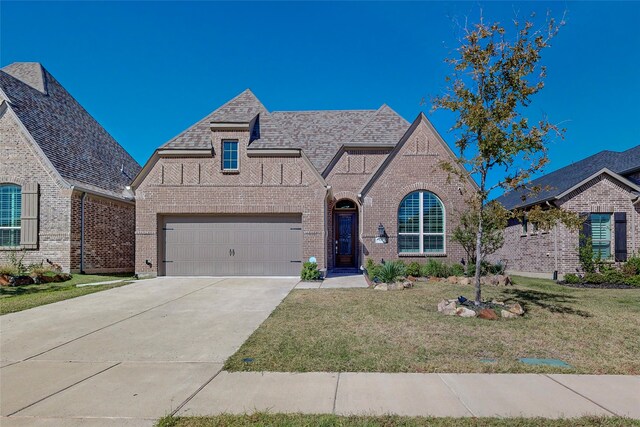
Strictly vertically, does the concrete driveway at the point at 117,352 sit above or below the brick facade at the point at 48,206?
below

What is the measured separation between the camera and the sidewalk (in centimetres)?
378

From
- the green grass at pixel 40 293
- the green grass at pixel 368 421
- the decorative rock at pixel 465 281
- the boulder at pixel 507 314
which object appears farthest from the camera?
the decorative rock at pixel 465 281

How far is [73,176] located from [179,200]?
4.70 metres

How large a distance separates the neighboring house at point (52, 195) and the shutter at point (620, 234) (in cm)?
1966

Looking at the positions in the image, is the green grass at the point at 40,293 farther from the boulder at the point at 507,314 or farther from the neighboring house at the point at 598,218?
the neighboring house at the point at 598,218

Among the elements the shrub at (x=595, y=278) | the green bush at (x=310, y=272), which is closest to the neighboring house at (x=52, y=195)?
the green bush at (x=310, y=272)

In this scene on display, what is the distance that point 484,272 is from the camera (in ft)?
43.2

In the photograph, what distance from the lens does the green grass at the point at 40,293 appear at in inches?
359

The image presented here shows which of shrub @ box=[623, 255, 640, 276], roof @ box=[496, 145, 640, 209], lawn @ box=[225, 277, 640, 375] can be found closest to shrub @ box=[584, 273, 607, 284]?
shrub @ box=[623, 255, 640, 276]

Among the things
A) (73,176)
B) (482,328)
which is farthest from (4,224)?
(482,328)

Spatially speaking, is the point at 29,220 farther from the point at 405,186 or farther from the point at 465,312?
the point at 465,312

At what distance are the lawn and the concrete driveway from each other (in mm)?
681

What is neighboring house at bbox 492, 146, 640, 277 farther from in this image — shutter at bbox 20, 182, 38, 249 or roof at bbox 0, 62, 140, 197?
shutter at bbox 20, 182, 38, 249

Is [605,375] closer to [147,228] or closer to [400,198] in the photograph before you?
[400,198]
